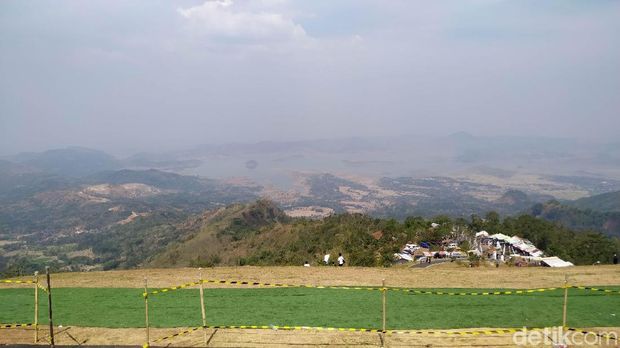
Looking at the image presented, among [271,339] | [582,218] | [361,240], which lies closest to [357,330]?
[271,339]

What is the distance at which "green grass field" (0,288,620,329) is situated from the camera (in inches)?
527

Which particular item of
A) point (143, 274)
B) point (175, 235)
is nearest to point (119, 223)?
point (175, 235)

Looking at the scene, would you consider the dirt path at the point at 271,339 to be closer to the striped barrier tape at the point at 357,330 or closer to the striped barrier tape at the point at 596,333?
the striped barrier tape at the point at 357,330

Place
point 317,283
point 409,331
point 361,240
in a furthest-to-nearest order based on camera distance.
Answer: point 361,240, point 317,283, point 409,331

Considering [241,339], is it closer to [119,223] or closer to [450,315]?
[450,315]

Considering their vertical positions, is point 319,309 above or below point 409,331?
below

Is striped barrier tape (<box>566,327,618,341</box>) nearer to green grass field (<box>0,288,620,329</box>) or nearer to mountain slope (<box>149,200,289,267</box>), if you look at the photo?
green grass field (<box>0,288,620,329</box>)

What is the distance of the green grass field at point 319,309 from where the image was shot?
43.9 feet

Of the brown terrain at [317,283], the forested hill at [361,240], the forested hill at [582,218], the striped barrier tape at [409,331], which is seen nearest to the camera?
the brown terrain at [317,283]

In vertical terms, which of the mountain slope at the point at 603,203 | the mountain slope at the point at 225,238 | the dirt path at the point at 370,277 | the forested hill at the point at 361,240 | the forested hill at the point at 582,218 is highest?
the dirt path at the point at 370,277

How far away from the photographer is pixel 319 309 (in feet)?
47.7

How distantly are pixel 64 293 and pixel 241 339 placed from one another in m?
9.46

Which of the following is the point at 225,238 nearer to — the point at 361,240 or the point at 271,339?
the point at 361,240

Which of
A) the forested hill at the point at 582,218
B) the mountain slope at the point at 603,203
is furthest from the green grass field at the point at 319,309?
the mountain slope at the point at 603,203
